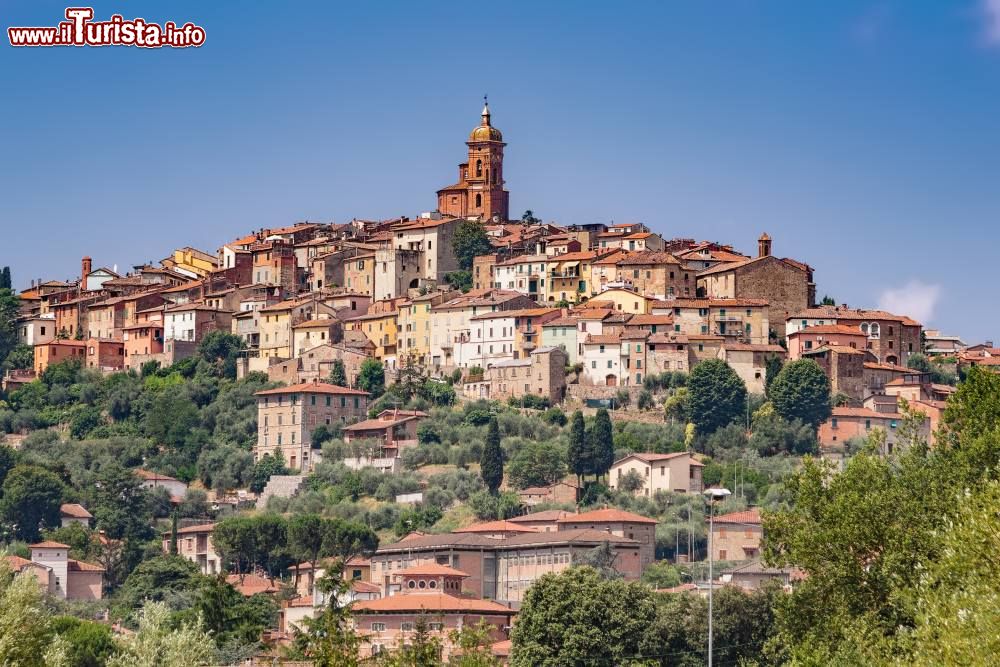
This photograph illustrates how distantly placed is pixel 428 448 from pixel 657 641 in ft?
115

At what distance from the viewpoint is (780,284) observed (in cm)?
10700

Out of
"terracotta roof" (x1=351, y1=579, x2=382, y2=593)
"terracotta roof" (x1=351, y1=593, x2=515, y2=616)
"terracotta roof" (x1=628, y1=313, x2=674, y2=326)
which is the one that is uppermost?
"terracotta roof" (x1=628, y1=313, x2=674, y2=326)

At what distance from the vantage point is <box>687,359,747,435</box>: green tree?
97.2 meters

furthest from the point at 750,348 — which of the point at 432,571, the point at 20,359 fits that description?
the point at 20,359

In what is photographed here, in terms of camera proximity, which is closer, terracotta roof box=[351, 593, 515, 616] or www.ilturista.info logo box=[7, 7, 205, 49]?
www.ilturista.info logo box=[7, 7, 205, 49]

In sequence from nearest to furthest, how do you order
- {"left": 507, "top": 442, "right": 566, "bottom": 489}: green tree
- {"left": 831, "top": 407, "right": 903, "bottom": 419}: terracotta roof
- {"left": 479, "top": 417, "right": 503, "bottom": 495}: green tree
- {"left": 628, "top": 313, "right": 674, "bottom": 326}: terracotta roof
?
{"left": 479, "top": 417, "right": 503, "bottom": 495}: green tree < {"left": 507, "top": 442, "right": 566, "bottom": 489}: green tree < {"left": 831, "top": 407, "right": 903, "bottom": 419}: terracotta roof < {"left": 628, "top": 313, "right": 674, "bottom": 326}: terracotta roof

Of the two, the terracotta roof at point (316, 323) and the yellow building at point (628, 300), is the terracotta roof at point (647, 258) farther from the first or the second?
the terracotta roof at point (316, 323)

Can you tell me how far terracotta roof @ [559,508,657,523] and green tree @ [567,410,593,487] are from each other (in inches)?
255

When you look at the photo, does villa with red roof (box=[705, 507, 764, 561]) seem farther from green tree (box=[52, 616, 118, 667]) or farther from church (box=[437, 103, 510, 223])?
church (box=[437, 103, 510, 223])

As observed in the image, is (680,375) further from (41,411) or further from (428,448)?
(41,411)

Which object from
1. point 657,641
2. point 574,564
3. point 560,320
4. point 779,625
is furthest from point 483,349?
point 779,625

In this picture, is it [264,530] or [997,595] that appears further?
[264,530]

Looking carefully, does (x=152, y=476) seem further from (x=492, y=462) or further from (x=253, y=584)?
(x=492, y=462)

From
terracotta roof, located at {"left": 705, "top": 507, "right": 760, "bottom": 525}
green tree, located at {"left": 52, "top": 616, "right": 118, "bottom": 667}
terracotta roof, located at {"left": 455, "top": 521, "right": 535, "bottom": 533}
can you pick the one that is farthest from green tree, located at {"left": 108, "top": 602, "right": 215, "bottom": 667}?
terracotta roof, located at {"left": 705, "top": 507, "right": 760, "bottom": 525}
